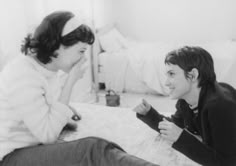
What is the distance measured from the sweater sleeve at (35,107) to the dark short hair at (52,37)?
10 cm

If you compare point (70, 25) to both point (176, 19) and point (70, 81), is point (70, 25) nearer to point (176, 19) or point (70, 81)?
point (70, 81)

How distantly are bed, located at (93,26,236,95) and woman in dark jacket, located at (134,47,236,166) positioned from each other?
1.69 meters

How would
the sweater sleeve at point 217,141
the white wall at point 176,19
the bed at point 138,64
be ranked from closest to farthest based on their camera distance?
the sweater sleeve at point 217,141, the bed at point 138,64, the white wall at point 176,19

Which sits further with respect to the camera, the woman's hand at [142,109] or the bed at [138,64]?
the bed at [138,64]

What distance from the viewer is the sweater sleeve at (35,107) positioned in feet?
3.48

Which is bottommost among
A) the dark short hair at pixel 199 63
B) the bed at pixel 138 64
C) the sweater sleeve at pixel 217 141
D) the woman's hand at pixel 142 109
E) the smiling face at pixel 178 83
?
the bed at pixel 138 64

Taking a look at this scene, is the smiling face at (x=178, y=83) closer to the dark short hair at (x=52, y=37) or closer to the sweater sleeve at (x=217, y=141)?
the sweater sleeve at (x=217, y=141)

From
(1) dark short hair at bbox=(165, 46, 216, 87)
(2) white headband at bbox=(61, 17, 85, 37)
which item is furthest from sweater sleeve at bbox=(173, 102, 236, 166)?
(2) white headband at bbox=(61, 17, 85, 37)

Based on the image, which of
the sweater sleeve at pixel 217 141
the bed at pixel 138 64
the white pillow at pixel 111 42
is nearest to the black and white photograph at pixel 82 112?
the sweater sleeve at pixel 217 141

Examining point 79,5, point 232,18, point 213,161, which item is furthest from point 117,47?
point 213,161

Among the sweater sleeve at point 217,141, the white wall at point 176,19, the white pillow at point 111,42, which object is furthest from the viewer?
the white wall at point 176,19

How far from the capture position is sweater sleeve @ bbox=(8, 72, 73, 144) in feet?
3.48

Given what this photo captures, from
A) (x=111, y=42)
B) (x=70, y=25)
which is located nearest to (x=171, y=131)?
(x=70, y=25)

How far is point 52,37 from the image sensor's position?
113 cm
